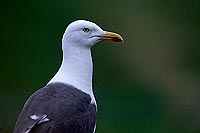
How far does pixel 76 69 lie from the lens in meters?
3.97

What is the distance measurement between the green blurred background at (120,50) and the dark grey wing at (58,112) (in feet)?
11.4

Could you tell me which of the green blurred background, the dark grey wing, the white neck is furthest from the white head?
the green blurred background

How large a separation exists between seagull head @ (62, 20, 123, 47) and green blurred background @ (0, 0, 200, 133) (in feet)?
10.6

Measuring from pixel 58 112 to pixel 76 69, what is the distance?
0.43m

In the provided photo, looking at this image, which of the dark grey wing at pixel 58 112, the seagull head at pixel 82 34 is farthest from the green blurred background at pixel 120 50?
the dark grey wing at pixel 58 112

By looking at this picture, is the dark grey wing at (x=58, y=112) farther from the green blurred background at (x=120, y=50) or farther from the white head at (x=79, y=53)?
the green blurred background at (x=120, y=50)

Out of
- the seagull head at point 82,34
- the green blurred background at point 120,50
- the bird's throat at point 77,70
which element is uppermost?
the seagull head at point 82,34

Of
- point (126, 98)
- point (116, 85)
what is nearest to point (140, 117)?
point (126, 98)

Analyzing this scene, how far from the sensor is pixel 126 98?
299 inches

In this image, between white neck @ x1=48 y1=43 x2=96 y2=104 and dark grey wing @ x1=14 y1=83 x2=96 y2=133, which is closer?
dark grey wing @ x1=14 y1=83 x2=96 y2=133

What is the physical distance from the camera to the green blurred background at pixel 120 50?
789 centimetres

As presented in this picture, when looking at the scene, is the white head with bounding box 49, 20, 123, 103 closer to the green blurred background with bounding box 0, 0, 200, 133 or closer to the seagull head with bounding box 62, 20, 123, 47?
the seagull head with bounding box 62, 20, 123, 47

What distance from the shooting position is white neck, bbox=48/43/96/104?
12.8 ft

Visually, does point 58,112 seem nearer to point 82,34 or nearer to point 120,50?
point 82,34
